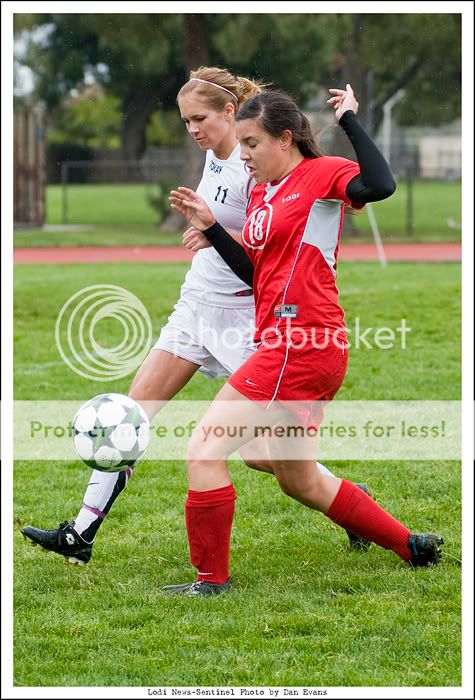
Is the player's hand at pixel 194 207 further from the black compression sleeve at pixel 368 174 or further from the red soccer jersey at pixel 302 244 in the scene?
the black compression sleeve at pixel 368 174

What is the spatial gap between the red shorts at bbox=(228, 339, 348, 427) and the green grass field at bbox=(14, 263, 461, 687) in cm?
79

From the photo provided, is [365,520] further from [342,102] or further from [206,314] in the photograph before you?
[342,102]

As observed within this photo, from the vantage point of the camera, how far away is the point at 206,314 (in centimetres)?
490

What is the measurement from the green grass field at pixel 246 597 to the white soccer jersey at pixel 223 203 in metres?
1.22

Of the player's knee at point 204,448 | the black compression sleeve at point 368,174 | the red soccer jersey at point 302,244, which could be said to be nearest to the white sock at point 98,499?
the player's knee at point 204,448

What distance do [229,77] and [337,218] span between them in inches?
40.6

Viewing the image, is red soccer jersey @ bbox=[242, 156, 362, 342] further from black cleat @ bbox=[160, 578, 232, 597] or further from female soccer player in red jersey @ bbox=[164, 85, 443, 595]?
black cleat @ bbox=[160, 578, 232, 597]

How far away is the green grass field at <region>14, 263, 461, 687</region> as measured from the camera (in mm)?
3561

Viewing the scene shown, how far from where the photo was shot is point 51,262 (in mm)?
18344

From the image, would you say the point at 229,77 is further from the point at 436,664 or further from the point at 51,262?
the point at 51,262

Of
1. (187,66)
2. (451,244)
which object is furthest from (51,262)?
(451,244)

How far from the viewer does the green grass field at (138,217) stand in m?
23.4

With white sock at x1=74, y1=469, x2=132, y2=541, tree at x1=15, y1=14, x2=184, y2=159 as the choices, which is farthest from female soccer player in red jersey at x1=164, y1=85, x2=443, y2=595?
tree at x1=15, y1=14, x2=184, y2=159

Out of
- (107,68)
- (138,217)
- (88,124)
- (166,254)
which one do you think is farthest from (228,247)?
(88,124)
